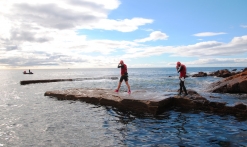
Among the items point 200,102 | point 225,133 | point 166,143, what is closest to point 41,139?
point 166,143

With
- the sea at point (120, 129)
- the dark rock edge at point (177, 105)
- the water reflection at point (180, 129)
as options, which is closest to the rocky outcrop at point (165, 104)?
the dark rock edge at point (177, 105)

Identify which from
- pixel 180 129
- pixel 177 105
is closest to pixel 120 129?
pixel 180 129

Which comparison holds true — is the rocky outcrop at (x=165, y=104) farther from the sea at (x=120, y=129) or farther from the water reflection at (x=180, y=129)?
the water reflection at (x=180, y=129)

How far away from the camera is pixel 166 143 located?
8430 millimetres

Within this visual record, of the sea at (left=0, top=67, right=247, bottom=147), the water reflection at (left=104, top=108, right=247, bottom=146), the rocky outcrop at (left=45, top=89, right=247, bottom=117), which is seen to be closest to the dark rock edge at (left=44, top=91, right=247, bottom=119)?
the rocky outcrop at (left=45, top=89, right=247, bottom=117)

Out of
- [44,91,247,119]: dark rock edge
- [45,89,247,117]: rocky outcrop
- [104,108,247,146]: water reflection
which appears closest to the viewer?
[104,108,247,146]: water reflection

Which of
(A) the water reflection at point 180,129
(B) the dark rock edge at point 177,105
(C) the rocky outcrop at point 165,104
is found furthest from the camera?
(C) the rocky outcrop at point 165,104

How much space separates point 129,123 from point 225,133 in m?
5.11

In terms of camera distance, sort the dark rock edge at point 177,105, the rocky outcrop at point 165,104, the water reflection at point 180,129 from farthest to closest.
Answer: the rocky outcrop at point 165,104
the dark rock edge at point 177,105
the water reflection at point 180,129

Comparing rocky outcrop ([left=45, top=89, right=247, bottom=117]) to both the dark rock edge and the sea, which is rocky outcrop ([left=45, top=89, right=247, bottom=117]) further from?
the sea

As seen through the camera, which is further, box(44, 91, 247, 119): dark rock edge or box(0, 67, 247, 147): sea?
box(44, 91, 247, 119): dark rock edge

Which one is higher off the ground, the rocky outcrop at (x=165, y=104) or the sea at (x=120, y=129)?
the rocky outcrop at (x=165, y=104)

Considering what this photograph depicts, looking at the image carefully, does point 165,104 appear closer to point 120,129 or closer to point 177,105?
point 177,105

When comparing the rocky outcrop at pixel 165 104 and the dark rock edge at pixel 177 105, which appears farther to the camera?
the rocky outcrop at pixel 165 104
